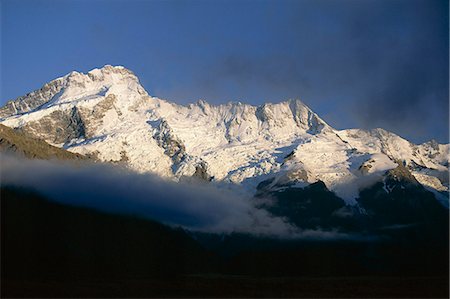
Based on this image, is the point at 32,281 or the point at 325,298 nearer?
the point at 325,298

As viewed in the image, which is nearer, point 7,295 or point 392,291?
point 7,295

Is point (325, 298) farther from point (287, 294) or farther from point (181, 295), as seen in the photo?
point (181, 295)

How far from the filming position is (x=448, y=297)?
540 ft

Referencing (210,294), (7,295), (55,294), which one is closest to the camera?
Result: (7,295)

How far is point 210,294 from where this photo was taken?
534 feet

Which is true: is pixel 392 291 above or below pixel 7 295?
above

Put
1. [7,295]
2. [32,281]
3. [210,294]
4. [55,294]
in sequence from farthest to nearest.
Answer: [32,281]
[210,294]
[55,294]
[7,295]

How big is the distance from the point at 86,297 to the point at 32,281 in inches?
1691

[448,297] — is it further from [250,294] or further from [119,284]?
[119,284]

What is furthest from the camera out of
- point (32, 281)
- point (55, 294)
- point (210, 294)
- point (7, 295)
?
point (32, 281)

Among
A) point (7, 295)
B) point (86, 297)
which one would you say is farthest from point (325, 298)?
point (7, 295)

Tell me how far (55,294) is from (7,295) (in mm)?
14738

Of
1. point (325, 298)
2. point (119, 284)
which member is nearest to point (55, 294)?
point (119, 284)

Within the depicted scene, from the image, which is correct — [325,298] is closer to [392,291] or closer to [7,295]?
[392,291]
